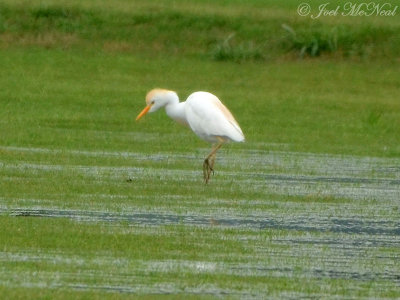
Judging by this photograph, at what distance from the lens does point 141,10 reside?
30016 millimetres

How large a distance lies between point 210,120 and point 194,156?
1899 mm

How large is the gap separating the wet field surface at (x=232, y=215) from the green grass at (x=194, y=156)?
0.03 meters

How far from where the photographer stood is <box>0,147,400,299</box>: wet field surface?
852cm

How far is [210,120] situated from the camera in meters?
14.9

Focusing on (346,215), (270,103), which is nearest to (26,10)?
(270,103)

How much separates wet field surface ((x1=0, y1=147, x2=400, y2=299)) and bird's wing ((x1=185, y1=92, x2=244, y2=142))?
0.47 metres

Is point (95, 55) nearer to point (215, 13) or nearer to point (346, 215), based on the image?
point (215, 13)

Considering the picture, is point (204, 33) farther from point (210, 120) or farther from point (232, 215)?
point (232, 215)

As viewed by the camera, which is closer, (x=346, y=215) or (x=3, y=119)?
(x=346, y=215)

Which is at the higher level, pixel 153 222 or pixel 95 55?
pixel 95 55

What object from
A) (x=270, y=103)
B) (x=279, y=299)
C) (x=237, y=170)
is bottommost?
(x=279, y=299)

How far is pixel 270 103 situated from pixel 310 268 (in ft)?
46.3

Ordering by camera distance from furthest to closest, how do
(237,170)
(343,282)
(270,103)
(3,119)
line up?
(270,103) → (3,119) → (237,170) → (343,282)

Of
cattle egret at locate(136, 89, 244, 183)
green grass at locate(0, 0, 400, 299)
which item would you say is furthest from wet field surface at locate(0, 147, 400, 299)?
cattle egret at locate(136, 89, 244, 183)
